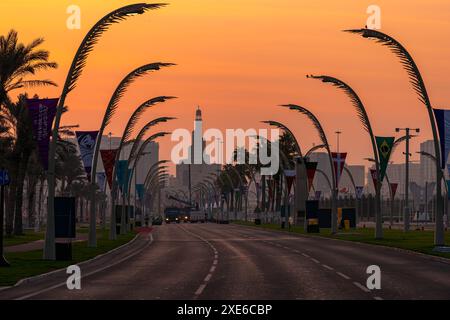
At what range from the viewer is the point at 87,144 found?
50812 millimetres

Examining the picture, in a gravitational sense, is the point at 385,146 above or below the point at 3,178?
above

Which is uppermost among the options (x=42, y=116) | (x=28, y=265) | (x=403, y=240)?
(x=42, y=116)

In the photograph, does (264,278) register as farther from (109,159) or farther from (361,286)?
(109,159)

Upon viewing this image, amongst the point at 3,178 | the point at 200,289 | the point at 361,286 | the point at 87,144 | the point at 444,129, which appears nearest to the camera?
the point at 200,289

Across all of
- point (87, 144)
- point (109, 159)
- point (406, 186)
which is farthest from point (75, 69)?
point (406, 186)

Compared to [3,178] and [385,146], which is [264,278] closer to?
[3,178]

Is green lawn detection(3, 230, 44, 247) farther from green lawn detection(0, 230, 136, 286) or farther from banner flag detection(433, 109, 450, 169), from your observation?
banner flag detection(433, 109, 450, 169)

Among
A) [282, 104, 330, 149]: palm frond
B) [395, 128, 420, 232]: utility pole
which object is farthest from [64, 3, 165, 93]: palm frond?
[395, 128, 420, 232]: utility pole

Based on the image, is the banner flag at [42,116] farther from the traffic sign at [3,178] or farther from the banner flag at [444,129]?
the banner flag at [444,129]

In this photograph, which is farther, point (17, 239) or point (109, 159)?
point (17, 239)

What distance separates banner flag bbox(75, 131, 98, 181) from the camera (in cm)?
Result: 5084

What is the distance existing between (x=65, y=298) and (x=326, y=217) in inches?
2930

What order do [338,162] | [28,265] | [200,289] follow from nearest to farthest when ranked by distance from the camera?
[200,289], [28,265], [338,162]
